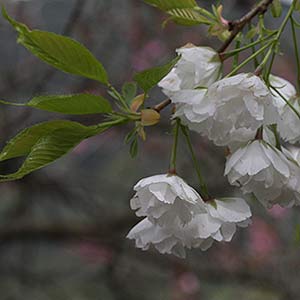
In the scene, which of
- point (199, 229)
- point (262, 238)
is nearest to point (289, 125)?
point (199, 229)

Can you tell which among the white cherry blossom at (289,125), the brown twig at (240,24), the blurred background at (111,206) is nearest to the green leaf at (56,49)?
the brown twig at (240,24)

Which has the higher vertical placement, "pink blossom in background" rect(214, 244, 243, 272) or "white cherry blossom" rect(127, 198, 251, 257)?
"white cherry blossom" rect(127, 198, 251, 257)

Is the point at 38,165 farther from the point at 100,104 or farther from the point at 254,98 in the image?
the point at 254,98

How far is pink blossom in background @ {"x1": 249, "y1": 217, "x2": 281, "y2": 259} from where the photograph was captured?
4051mm

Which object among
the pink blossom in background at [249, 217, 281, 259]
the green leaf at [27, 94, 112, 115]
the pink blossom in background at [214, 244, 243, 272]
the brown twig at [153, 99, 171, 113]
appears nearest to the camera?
the green leaf at [27, 94, 112, 115]

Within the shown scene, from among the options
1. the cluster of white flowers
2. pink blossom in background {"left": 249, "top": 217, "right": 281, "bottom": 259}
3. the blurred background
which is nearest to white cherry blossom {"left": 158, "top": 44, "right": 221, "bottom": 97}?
the cluster of white flowers

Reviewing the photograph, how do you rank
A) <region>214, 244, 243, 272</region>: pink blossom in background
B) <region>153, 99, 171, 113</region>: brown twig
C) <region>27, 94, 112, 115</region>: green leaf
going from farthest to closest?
<region>214, 244, 243, 272</region>: pink blossom in background → <region>153, 99, 171, 113</region>: brown twig → <region>27, 94, 112, 115</region>: green leaf

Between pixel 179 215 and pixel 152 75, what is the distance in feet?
0.58

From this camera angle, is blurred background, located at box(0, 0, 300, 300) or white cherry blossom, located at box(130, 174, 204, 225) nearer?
white cherry blossom, located at box(130, 174, 204, 225)

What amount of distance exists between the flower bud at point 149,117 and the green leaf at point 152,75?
5 centimetres

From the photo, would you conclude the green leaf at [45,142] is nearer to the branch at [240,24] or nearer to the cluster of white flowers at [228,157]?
the cluster of white flowers at [228,157]

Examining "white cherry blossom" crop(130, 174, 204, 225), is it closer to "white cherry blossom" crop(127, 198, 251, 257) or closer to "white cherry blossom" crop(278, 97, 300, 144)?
"white cherry blossom" crop(127, 198, 251, 257)

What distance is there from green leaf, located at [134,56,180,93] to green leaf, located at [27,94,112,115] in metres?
0.05

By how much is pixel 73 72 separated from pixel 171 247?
0.26 m
